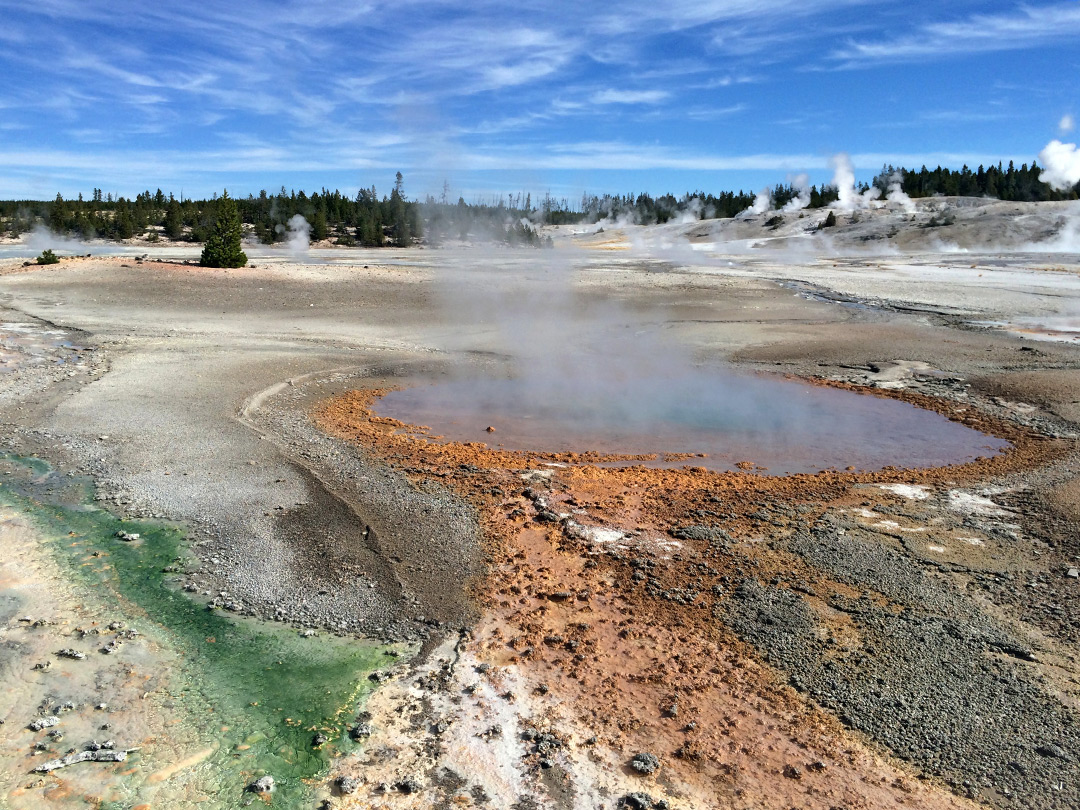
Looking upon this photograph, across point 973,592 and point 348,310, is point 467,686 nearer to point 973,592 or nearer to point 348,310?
point 973,592

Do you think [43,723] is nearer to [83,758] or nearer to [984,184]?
[83,758]

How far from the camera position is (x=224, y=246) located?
28453 mm

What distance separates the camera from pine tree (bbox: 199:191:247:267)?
28328mm

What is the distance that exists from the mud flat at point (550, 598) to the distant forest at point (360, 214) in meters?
34.8

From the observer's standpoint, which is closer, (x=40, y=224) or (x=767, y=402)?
(x=767, y=402)

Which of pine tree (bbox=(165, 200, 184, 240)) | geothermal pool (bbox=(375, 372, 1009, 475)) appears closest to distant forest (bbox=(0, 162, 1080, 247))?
pine tree (bbox=(165, 200, 184, 240))

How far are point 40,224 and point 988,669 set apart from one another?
72.6 m

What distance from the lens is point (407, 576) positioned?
259 inches

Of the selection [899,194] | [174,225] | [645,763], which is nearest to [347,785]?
[645,763]

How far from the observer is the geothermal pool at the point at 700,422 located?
10250 mm

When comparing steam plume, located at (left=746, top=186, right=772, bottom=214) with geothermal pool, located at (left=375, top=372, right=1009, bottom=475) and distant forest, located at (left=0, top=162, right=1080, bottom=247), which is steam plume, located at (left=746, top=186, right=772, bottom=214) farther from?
geothermal pool, located at (left=375, top=372, right=1009, bottom=475)

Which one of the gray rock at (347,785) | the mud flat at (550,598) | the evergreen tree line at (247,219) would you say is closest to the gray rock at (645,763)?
the mud flat at (550,598)

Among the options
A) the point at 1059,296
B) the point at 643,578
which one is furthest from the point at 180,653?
the point at 1059,296

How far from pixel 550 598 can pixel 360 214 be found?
64.2 meters
